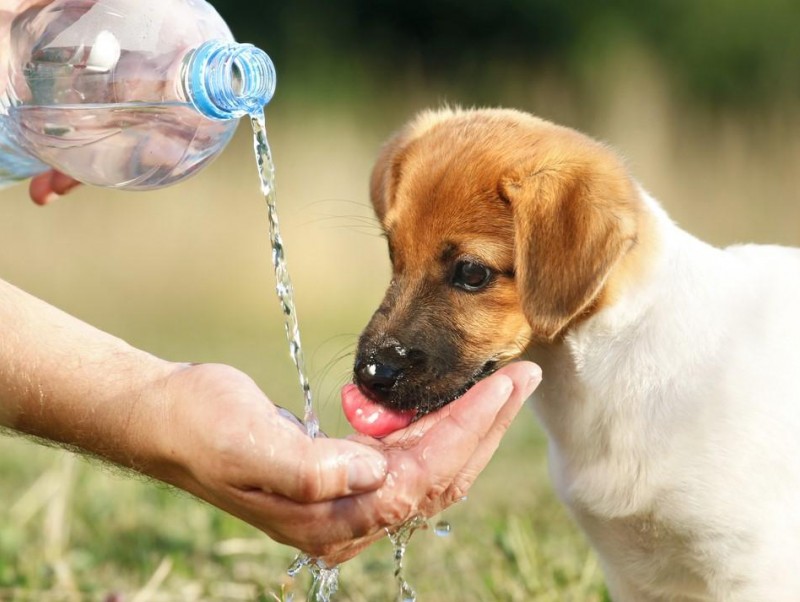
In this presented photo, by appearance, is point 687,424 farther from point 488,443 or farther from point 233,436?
point 233,436

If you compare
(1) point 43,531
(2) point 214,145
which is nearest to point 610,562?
(2) point 214,145

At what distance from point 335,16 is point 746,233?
6813 millimetres

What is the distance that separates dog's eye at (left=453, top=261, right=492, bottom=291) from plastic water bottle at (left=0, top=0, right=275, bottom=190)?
81 centimetres

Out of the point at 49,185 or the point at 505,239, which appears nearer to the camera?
the point at 505,239

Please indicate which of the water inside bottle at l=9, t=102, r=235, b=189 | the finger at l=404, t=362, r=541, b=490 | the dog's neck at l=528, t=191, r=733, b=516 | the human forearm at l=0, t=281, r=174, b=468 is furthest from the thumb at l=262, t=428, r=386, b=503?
the water inside bottle at l=9, t=102, r=235, b=189

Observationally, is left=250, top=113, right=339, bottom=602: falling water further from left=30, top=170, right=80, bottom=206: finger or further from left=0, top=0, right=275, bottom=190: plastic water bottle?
left=30, top=170, right=80, bottom=206: finger

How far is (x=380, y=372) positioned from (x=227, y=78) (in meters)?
0.94

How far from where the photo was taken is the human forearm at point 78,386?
9.71 feet

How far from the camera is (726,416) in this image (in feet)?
10.8

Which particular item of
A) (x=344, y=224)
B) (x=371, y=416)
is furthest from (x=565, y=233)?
(x=344, y=224)

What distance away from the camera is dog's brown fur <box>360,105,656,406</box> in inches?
135

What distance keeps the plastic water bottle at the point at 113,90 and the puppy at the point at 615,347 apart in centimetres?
75

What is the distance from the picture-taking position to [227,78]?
10.2 ft

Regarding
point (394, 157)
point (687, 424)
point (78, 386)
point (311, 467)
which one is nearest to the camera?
point (311, 467)
